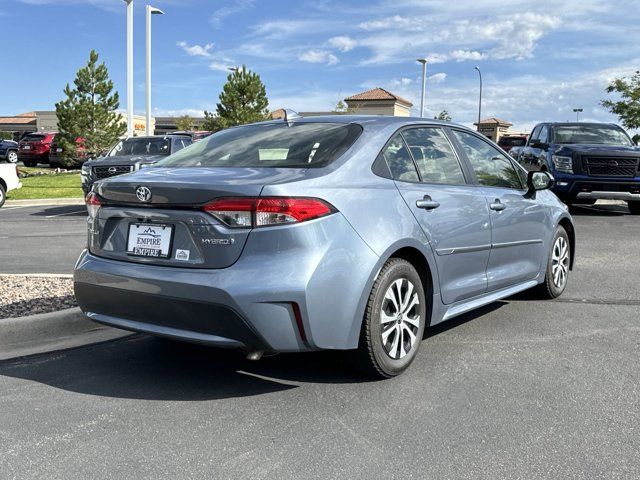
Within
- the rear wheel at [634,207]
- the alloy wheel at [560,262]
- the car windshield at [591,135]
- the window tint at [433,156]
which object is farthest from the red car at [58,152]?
the window tint at [433,156]

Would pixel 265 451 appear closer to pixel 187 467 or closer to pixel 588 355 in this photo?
pixel 187 467

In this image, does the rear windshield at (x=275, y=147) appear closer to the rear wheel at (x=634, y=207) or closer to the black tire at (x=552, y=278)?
the black tire at (x=552, y=278)

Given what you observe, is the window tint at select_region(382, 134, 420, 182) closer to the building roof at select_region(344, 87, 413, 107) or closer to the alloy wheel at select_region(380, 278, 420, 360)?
the alloy wheel at select_region(380, 278, 420, 360)

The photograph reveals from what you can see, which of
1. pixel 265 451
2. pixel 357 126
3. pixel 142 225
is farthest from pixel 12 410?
pixel 357 126

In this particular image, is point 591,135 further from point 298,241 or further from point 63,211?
point 298,241

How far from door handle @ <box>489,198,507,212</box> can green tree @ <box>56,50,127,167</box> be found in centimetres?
2526

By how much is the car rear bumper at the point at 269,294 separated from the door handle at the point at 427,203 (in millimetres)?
617

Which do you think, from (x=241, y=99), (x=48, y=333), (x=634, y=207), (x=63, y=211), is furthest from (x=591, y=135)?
(x=241, y=99)

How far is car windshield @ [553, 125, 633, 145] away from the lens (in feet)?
45.2

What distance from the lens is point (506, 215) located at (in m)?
4.88

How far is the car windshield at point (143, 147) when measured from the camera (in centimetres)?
1429

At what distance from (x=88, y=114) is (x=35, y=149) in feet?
13.7

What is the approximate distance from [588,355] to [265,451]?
98.4 inches

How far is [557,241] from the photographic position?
19.1 feet
